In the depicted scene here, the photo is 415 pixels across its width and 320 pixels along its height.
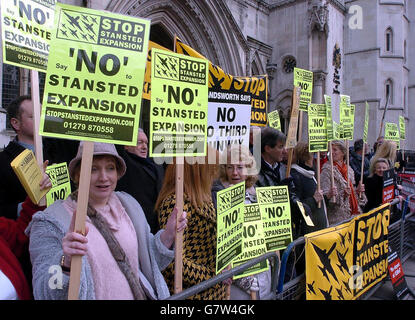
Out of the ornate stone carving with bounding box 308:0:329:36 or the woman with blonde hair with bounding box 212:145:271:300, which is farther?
the ornate stone carving with bounding box 308:0:329:36

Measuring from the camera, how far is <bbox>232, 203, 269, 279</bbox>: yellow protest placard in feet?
9.39

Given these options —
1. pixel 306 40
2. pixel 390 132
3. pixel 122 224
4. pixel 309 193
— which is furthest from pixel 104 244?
pixel 306 40

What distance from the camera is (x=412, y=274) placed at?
546 centimetres

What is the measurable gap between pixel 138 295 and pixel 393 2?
26.3m

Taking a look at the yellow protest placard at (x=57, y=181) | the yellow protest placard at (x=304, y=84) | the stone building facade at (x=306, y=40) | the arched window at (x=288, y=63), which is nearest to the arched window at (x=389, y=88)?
the stone building facade at (x=306, y=40)

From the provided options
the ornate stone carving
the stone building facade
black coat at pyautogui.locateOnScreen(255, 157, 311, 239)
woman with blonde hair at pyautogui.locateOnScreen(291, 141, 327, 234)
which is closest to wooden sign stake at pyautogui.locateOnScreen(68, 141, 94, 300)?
black coat at pyautogui.locateOnScreen(255, 157, 311, 239)

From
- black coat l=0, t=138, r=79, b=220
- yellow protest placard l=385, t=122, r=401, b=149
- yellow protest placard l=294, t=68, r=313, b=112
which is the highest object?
yellow protest placard l=294, t=68, r=313, b=112

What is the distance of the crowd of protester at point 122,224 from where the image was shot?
1.74 m

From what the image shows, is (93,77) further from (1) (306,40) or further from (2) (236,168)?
(1) (306,40)

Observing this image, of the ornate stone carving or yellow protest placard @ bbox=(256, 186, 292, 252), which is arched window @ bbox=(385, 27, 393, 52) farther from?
yellow protest placard @ bbox=(256, 186, 292, 252)

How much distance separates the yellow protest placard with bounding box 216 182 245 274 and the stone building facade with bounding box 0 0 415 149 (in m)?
5.60

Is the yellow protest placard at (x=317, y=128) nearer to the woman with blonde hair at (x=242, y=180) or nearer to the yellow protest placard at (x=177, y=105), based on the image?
the woman with blonde hair at (x=242, y=180)
